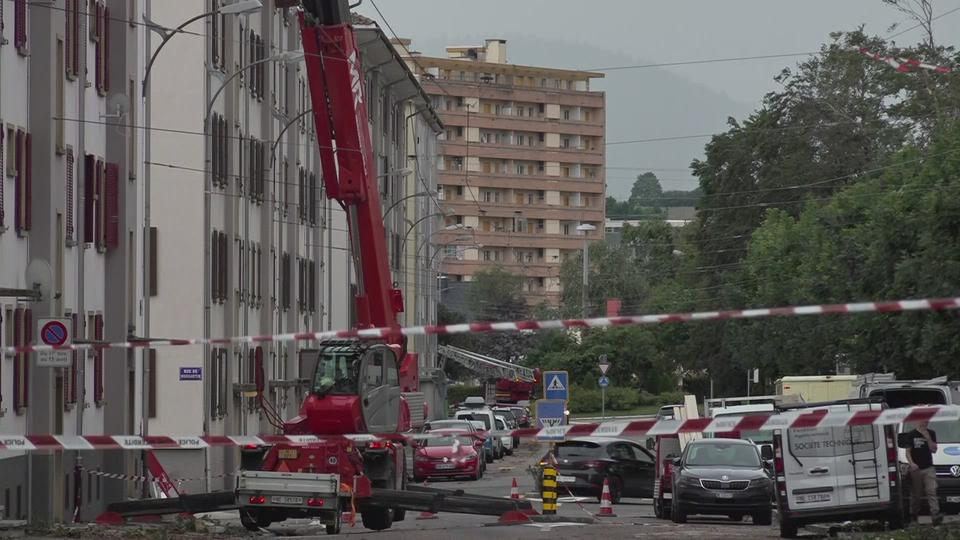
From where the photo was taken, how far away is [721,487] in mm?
32312

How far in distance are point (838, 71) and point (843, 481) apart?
66.7m

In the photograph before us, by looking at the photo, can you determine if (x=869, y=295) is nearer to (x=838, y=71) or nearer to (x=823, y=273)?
(x=823, y=273)

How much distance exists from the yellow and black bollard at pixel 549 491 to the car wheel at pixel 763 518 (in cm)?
340

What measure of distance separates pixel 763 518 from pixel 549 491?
12.3 feet

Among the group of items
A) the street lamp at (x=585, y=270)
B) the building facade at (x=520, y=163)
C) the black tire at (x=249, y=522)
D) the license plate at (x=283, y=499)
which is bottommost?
the black tire at (x=249, y=522)

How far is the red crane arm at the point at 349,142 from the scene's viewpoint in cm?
3281

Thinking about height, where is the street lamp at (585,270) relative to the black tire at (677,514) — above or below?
above

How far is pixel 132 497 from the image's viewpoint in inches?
1522

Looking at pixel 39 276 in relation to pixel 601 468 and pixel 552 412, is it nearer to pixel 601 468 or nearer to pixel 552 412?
pixel 601 468

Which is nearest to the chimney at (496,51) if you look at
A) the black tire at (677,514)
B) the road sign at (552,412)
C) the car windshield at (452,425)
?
the car windshield at (452,425)

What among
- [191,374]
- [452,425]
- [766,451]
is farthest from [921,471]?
[452,425]

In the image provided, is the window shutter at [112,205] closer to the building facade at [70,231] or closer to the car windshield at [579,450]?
the building facade at [70,231]

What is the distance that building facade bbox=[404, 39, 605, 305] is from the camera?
16812 centimetres

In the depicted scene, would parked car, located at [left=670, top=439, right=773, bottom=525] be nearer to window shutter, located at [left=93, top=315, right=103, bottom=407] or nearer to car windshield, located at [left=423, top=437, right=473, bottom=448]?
window shutter, located at [left=93, top=315, right=103, bottom=407]
